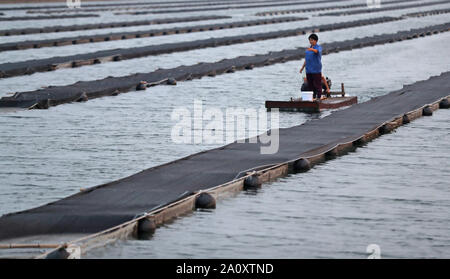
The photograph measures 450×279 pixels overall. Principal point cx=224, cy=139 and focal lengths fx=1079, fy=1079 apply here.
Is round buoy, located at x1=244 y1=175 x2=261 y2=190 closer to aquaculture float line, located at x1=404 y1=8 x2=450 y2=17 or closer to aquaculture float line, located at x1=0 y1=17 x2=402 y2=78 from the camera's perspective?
aquaculture float line, located at x1=0 y1=17 x2=402 y2=78

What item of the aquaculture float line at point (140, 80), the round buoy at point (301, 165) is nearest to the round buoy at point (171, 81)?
the aquaculture float line at point (140, 80)

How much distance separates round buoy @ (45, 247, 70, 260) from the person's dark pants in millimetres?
13427

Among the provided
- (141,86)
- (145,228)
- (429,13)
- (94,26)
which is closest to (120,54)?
(141,86)

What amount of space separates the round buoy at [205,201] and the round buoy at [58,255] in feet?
9.82

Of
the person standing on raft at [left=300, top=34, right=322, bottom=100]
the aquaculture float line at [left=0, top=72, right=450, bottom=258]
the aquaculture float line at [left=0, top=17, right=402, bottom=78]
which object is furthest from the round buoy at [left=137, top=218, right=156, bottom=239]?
the aquaculture float line at [left=0, top=17, right=402, bottom=78]

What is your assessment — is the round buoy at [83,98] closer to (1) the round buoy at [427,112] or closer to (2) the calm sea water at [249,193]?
(2) the calm sea water at [249,193]

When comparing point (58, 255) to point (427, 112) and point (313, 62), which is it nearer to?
point (313, 62)

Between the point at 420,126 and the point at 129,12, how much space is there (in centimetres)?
5955

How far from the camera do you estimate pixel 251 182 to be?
1459cm

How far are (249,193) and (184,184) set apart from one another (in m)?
0.88

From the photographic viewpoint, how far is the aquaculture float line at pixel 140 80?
24.5 meters
